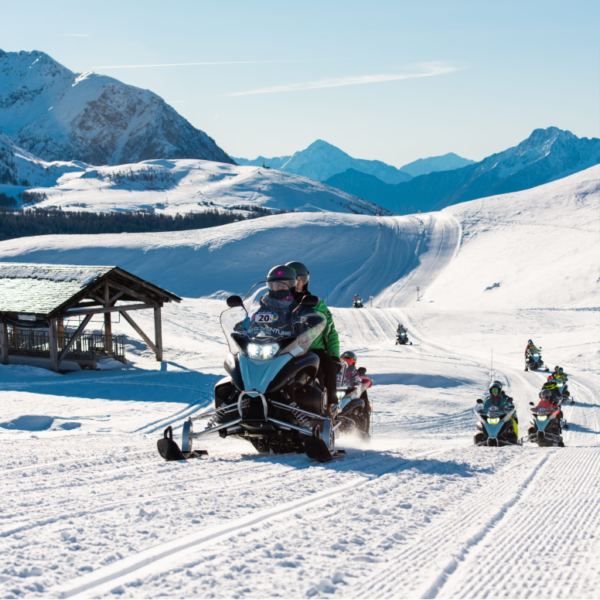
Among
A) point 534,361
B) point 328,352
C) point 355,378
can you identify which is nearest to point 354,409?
point 355,378

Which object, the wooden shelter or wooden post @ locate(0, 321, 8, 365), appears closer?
the wooden shelter

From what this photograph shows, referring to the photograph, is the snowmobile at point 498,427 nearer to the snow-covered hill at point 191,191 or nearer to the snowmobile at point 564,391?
the snowmobile at point 564,391

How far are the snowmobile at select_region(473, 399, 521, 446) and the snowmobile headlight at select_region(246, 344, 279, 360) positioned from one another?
560 cm

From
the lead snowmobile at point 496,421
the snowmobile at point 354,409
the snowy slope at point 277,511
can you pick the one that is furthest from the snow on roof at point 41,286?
the lead snowmobile at point 496,421

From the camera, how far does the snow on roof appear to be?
1794 cm

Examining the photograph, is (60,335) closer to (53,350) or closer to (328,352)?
(53,350)

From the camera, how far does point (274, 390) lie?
5.75 meters

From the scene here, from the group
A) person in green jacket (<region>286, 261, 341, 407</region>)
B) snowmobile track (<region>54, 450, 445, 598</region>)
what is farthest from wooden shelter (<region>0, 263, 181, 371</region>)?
snowmobile track (<region>54, 450, 445, 598</region>)

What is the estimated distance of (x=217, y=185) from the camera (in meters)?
160

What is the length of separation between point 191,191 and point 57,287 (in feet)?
459

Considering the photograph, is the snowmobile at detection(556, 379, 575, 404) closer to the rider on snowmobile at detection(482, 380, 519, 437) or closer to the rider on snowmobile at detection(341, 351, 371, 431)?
the rider on snowmobile at detection(482, 380, 519, 437)

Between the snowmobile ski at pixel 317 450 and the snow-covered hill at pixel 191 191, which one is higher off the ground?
the snow-covered hill at pixel 191 191

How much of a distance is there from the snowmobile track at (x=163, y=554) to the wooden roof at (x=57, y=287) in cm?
1529

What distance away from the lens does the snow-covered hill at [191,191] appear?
129750mm
